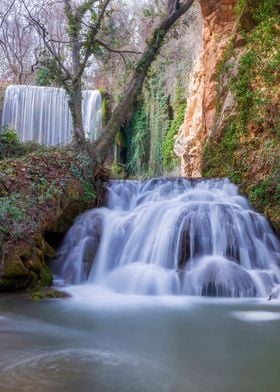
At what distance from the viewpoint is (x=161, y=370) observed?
141 inches

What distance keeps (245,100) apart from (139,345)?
895 cm

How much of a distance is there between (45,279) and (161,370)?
13.8ft

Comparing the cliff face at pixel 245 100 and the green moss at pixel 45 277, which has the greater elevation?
the cliff face at pixel 245 100

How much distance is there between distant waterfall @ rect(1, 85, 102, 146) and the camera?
2144 cm

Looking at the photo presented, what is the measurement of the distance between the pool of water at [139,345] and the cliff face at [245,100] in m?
4.17

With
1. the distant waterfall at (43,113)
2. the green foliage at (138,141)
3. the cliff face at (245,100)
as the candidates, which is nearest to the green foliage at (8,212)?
the cliff face at (245,100)

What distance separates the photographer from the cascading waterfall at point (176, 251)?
7.20m

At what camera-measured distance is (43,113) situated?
2183 cm

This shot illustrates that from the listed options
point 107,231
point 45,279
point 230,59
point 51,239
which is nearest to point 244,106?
point 230,59

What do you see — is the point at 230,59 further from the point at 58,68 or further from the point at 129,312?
the point at 129,312

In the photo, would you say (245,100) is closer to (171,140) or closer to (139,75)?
(139,75)

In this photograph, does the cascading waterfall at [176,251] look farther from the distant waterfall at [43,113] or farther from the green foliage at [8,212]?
the distant waterfall at [43,113]

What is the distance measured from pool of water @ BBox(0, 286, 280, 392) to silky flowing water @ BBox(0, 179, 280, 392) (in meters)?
0.01

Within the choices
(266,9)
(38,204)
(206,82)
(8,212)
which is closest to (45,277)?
(38,204)
